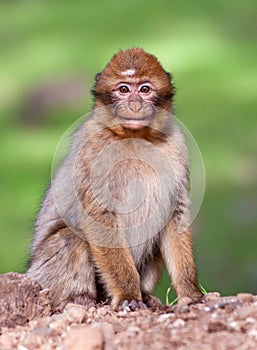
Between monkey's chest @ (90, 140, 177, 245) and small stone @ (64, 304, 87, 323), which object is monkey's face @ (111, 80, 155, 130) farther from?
small stone @ (64, 304, 87, 323)

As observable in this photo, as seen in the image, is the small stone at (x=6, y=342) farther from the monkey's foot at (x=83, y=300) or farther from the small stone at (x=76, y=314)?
the monkey's foot at (x=83, y=300)

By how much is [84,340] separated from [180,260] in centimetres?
206

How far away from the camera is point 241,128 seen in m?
19.1

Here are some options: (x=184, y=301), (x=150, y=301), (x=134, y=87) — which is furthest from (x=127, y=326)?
(x=134, y=87)

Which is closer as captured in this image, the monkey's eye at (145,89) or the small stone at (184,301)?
the small stone at (184,301)

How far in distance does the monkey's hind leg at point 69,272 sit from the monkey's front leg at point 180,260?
0.58 meters

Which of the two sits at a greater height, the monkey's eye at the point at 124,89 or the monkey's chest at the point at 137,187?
the monkey's eye at the point at 124,89

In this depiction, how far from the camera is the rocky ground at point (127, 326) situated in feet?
24.1

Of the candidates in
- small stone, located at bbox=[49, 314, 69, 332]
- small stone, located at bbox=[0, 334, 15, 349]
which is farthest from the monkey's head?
small stone, located at bbox=[0, 334, 15, 349]

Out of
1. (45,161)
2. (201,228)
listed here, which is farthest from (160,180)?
(45,161)

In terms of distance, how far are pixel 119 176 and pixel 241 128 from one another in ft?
33.4

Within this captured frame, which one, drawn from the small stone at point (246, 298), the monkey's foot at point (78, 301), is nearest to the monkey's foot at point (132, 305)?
the monkey's foot at point (78, 301)

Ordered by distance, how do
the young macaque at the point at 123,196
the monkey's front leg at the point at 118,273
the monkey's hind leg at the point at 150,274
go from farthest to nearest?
the monkey's hind leg at the point at 150,274, the young macaque at the point at 123,196, the monkey's front leg at the point at 118,273

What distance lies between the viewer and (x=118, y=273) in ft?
29.3
